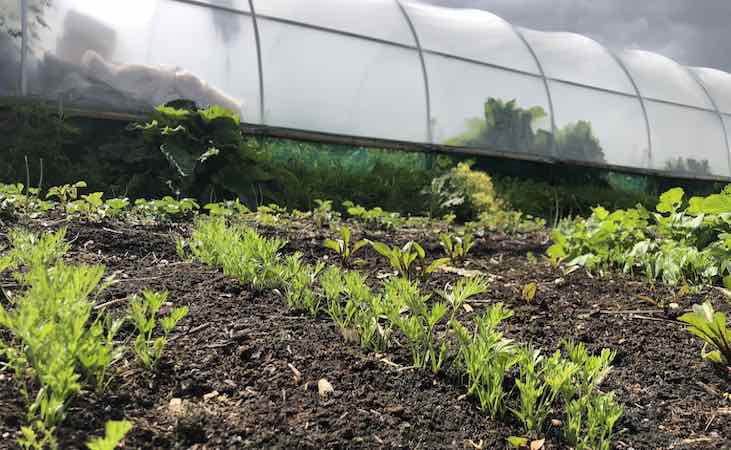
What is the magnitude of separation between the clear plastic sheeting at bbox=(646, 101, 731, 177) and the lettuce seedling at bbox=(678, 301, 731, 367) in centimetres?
1124

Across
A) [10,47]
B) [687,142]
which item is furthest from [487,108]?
[10,47]

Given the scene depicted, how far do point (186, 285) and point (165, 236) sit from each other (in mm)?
1051

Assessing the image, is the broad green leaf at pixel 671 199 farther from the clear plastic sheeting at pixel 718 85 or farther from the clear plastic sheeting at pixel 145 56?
the clear plastic sheeting at pixel 718 85

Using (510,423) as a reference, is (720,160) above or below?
above

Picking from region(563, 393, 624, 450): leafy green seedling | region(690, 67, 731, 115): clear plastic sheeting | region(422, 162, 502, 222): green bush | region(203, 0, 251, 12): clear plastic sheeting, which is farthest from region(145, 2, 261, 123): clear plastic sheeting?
region(690, 67, 731, 115): clear plastic sheeting

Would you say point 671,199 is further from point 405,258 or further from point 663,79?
point 663,79

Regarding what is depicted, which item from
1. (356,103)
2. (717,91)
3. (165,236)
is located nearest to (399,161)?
(356,103)

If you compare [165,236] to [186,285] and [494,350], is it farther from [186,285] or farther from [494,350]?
[494,350]

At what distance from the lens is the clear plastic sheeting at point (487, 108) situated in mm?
9688

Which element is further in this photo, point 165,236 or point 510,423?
point 165,236

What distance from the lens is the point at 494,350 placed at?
5.57 feet

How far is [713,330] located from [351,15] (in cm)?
826

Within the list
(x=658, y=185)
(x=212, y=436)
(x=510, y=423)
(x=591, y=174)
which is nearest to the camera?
(x=212, y=436)

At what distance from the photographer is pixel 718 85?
Answer: 552 inches
